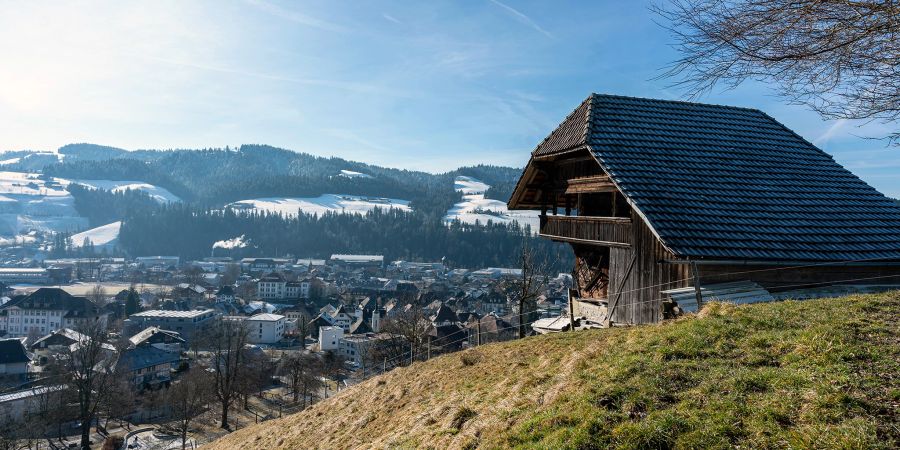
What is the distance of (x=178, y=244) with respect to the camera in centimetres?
19988

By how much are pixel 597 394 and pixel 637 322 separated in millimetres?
6389

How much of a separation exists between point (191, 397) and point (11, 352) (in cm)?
3150

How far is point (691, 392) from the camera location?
200 inches

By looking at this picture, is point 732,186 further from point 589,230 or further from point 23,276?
point 23,276

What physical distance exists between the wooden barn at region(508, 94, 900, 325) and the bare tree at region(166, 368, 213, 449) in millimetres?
35231

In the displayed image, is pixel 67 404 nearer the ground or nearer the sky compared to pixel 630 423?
nearer the ground

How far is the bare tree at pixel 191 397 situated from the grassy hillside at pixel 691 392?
36253 mm

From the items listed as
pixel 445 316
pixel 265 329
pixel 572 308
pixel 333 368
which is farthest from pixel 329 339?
pixel 572 308

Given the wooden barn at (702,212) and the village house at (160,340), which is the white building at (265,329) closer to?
the village house at (160,340)

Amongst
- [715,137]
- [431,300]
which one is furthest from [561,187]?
[431,300]

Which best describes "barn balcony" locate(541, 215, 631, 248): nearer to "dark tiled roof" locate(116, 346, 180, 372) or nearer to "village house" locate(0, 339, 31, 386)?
"dark tiled roof" locate(116, 346, 180, 372)

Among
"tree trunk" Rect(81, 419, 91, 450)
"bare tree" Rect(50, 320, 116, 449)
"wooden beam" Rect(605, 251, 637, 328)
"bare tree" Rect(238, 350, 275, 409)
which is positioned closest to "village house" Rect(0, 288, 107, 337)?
"bare tree" Rect(50, 320, 116, 449)

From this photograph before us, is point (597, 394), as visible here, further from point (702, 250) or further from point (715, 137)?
point (715, 137)

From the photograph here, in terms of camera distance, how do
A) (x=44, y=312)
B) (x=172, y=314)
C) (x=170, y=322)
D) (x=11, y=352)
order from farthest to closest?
(x=44, y=312) < (x=172, y=314) < (x=170, y=322) < (x=11, y=352)
